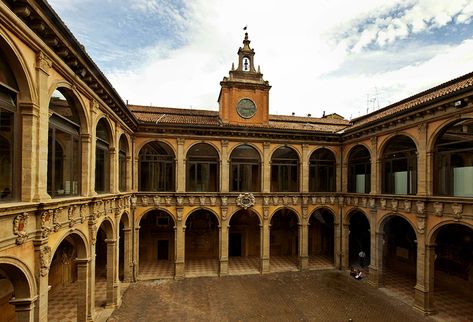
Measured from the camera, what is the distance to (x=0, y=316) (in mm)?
11422

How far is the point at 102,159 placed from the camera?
45.6 ft

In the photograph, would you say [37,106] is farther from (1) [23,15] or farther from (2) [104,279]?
(2) [104,279]

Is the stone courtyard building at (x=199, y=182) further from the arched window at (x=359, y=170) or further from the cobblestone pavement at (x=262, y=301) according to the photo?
the cobblestone pavement at (x=262, y=301)

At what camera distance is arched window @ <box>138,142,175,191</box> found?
19984mm

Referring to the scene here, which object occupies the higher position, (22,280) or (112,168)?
(112,168)

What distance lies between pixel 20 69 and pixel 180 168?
1318cm

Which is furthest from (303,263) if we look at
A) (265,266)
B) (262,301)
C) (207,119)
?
(207,119)

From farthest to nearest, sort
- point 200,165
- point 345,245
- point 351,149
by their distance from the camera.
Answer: point 345,245 < point 351,149 < point 200,165

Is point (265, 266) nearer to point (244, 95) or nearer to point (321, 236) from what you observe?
point (321, 236)

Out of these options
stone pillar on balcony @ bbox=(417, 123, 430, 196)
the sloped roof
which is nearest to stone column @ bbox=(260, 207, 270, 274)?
the sloped roof

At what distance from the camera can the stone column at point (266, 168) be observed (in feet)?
69.1

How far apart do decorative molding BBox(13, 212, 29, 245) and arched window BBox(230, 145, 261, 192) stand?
581 inches

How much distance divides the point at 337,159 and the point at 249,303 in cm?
1317

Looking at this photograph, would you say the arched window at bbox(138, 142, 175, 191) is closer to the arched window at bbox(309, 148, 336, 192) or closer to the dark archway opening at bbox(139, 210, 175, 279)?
the dark archway opening at bbox(139, 210, 175, 279)
